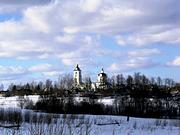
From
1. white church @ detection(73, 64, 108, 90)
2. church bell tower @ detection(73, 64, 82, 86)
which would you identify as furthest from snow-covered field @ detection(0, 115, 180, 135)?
church bell tower @ detection(73, 64, 82, 86)

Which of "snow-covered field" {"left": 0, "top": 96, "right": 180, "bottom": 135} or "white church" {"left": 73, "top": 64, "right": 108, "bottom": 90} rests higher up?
"white church" {"left": 73, "top": 64, "right": 108, "bottom": 90}

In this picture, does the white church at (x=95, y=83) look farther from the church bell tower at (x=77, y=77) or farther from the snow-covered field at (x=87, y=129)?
the snow-covered field at (x=87, y=129)

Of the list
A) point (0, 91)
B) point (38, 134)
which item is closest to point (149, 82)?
point (0, 91)

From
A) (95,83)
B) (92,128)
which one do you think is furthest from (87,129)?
(95,83)

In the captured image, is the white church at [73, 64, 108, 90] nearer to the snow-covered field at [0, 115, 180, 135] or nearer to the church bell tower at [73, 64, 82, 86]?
the church bell tower at [73, 64, 82, 86]

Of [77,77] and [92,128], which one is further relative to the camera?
[77,77]

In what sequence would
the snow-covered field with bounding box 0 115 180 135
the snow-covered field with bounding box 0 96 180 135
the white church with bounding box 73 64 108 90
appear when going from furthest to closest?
the white church with bounding box 73 64 108 90 < the snow-covered field with bounding box 0 96 180 135 < the snow-covered field with bounding box 0 115 180 135

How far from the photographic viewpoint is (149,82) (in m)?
113

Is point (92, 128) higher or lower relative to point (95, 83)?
lower

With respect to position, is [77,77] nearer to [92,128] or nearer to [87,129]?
[92,128]

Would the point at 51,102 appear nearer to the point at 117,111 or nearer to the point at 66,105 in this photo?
the point at 66,105

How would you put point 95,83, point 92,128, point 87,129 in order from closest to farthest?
point 87,129, point 92,128, point 95,83

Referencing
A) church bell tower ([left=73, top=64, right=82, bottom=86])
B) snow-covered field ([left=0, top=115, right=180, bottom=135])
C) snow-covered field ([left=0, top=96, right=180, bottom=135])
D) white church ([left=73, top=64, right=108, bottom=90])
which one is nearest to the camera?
snow-covered field ([left=0, top=115, right=180, bottom=135])

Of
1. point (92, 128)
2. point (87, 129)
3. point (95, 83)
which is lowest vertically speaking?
point (92, 128)
